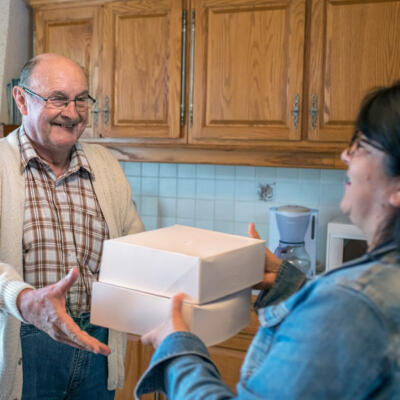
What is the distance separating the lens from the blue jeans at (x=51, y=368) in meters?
1.35

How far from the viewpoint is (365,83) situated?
190 cm

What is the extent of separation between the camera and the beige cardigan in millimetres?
1200

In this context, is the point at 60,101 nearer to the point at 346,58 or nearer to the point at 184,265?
the point at 184,265

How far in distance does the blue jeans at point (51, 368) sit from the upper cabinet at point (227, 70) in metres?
1.04

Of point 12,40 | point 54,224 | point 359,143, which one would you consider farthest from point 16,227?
point 12,40

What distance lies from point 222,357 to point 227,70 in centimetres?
120

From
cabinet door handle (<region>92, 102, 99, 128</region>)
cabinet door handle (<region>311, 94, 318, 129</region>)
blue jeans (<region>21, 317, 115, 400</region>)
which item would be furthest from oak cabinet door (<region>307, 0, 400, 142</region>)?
blue jeans (<region>21, 317, 115, 400</region>)

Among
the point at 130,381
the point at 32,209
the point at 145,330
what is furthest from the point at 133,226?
the point at 130,381

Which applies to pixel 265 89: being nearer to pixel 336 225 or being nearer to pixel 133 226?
pixel 336 225

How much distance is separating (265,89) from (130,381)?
4.52 ft

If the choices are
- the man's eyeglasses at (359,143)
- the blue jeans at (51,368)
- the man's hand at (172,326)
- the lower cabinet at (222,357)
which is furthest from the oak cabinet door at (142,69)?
the man's eyeglasses at (359,143)

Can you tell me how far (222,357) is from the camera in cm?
210

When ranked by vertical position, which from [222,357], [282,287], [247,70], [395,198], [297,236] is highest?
[247,70]

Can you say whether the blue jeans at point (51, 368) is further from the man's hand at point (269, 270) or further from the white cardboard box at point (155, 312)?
the man's hand at point (269, 270)
